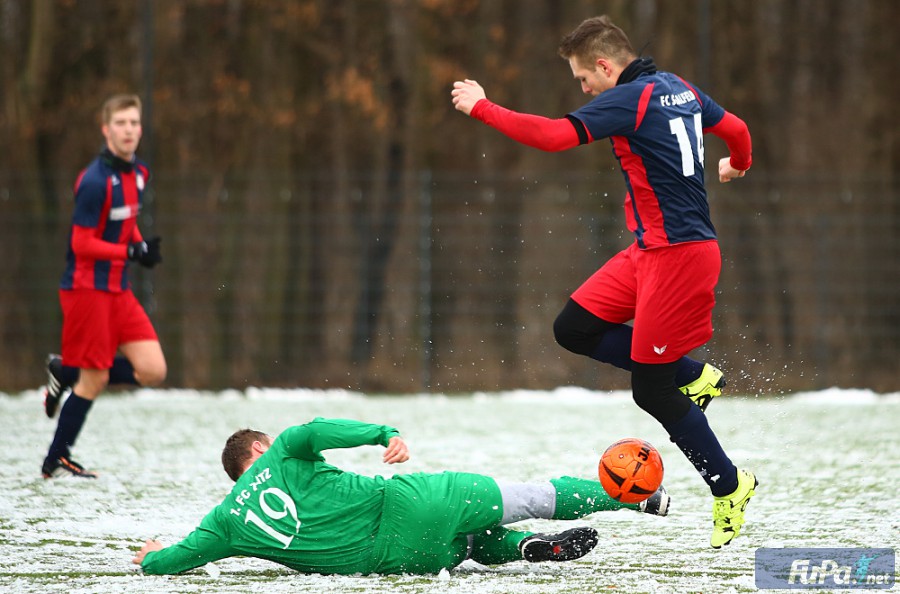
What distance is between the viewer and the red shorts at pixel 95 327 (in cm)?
758

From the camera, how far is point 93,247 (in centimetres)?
753

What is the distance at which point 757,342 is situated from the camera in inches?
542

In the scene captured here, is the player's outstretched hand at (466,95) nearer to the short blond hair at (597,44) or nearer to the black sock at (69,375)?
the short blond hair at (597,44)

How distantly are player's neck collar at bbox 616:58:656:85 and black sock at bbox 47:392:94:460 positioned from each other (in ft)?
12.4

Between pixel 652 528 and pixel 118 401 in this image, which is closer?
pixel 652 528

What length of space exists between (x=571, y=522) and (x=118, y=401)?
731cm

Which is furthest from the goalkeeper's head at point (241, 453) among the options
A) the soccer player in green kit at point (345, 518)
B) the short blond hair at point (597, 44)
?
the short blond hair at point (597, 44)

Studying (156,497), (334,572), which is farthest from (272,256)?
(334,572)

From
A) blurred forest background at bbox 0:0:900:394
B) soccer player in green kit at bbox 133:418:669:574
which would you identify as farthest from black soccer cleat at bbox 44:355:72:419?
blurred forest background at bbox 0:0:900:394

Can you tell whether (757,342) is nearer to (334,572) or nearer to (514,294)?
(514,294)

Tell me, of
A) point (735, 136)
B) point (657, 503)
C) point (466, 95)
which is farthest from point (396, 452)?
point (735, 136)

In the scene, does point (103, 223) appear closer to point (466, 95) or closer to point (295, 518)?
point (466, 95)

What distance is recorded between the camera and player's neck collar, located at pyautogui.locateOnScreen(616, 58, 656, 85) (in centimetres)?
A: 521

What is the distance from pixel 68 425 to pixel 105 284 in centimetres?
88
